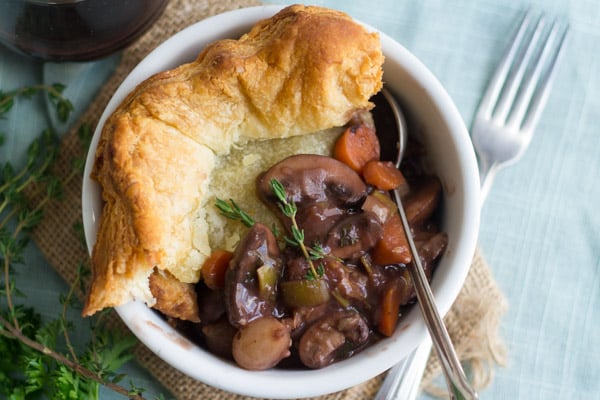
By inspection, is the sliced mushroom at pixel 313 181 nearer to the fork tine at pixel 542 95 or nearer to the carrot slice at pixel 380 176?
the carrot slice at pixel 380 176

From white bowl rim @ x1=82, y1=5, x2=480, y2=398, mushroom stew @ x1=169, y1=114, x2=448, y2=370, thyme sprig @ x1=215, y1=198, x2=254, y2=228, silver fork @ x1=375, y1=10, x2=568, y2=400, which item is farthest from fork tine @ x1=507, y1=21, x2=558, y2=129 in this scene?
thyme sprig @ x1=215, y1=198, x2=254, y2=228

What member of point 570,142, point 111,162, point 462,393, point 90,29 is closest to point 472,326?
point 462,393

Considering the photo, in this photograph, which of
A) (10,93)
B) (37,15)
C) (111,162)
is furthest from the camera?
(10,93)

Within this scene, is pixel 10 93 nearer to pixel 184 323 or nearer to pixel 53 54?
→ pixel 53 54

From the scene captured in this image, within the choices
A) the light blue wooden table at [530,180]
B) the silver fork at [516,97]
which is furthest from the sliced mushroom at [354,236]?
the light blue wooden table at [530,180]

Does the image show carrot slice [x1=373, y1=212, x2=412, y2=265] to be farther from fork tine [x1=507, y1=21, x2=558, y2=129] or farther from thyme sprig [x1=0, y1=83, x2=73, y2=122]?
thyme sprig [x1=0, y1=83, x2=73, y2=122]

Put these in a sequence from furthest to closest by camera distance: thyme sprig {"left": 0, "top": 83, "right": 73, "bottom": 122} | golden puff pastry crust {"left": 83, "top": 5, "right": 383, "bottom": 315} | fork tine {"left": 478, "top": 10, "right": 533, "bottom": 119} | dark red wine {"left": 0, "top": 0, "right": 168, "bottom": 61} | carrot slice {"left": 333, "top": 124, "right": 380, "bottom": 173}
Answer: fork tine {"left": 478, "top": 10, "right": 533, "bottom": 119} → thyme sprig {"left": 0, "top": 83, "right": 73, "bottom": 122} → dark red wine {"left": 0, "top": 0, "right": 168, "bottom": 61} → carrot slice {"left": 333, "top": 124, "right": 380, "bottom": 173} → golden puff pastry crust {"left": 83, "top": 5, "right": 383, "bottom": 315}
